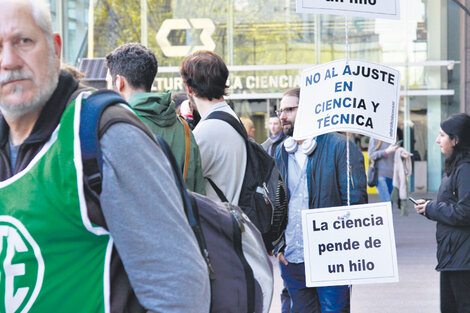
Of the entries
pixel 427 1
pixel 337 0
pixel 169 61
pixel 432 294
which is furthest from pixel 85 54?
pixel 337 0

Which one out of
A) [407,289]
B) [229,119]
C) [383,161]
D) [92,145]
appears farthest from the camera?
[383,161]

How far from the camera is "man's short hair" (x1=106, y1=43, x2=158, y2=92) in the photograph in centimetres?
375

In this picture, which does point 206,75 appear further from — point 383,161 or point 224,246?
point 383,161

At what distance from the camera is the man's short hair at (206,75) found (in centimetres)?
414

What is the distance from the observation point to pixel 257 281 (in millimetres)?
1922

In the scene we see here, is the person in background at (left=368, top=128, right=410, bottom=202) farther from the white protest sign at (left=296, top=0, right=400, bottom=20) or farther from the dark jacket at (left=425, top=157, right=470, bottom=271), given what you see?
the white protest sign at (left=296, top=0, right=400, bottom=20)

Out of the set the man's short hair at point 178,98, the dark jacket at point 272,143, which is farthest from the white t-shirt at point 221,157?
the dark jacket at point 272,143

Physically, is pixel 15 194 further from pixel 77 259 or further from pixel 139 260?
pixel 139 260

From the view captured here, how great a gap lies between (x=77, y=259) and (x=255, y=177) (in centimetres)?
240

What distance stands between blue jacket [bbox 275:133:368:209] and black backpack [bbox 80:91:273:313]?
3449mm

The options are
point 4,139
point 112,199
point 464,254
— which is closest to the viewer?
point 112,199

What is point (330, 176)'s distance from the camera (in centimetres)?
541

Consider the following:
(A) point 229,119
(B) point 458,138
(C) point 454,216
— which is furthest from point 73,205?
(B) point 458,138

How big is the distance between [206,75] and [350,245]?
145 cm
